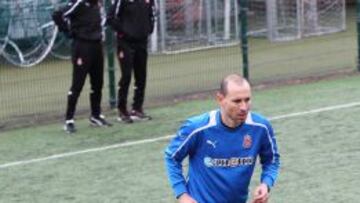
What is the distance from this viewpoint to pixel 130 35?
1059cm

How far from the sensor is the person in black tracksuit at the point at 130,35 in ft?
34.8

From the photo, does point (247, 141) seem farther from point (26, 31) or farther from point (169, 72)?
point (26, 31)

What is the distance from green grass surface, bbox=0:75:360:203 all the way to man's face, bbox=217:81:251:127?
2604mm

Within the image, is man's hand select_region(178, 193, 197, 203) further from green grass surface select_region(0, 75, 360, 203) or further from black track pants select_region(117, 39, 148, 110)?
black track pants select_region(117, 39, 148, 110)

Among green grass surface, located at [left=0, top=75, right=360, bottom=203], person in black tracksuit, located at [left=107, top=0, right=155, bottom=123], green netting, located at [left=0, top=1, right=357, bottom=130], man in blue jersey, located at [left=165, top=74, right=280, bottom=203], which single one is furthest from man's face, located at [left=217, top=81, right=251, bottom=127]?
green netting, located at [left=0, top=1, right=357, bottom=130]

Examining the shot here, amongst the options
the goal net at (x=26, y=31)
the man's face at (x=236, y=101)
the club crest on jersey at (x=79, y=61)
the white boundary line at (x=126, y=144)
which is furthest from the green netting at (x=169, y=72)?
the man's face at (x=236, y=101)

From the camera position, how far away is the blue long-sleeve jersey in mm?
5125

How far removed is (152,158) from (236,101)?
14.0 ft

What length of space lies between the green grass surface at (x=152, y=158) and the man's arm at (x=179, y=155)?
238cm

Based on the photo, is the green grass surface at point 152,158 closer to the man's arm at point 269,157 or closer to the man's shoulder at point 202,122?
the man's arm at point 269,157

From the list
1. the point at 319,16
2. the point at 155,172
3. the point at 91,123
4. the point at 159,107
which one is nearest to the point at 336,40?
the point at 319,16

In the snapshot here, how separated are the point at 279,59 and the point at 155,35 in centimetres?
221

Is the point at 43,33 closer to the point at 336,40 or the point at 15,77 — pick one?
the point at 15,77

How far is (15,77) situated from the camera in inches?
559
